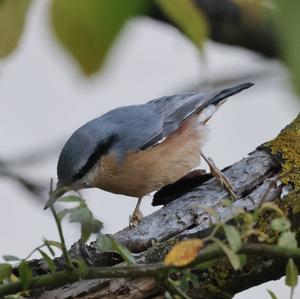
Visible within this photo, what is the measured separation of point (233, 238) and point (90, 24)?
30.3 inches

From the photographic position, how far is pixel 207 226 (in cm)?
214

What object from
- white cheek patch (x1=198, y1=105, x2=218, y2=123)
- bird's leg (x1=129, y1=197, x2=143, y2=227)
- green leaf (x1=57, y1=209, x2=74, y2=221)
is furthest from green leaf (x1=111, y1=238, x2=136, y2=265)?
white cheek patch (x1=198, y1=105, x2=218, y2=123)

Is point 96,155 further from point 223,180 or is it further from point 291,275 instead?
point 291,275

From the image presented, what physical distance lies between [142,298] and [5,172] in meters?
0.68

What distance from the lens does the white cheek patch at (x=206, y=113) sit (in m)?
3.40

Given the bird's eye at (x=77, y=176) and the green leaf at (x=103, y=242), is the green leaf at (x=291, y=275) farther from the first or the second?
the bird's eye at (x=77, y=176)

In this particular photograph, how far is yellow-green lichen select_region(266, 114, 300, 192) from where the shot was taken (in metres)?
2.36

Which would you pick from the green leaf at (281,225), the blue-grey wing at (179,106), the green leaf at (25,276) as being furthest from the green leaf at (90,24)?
the blue-grey wing at (179,106)

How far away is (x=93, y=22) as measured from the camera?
1.57 ft

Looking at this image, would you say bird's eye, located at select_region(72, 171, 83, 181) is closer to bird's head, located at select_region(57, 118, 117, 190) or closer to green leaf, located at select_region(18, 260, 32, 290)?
bird's head, located at select_region(57, 118, 117, 190)

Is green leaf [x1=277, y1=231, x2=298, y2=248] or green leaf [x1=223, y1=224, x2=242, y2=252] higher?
green leaf [x1=223, y1=224, x2=242, y2=252]

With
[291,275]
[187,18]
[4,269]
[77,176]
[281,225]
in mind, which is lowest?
[291,275]

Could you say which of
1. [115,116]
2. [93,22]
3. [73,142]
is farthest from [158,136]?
[93,22]

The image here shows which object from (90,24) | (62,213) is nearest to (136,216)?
(62,213)
